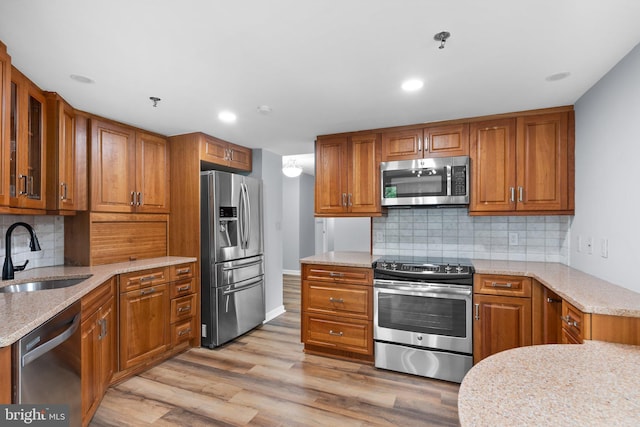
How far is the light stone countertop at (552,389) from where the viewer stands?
2.36 ft

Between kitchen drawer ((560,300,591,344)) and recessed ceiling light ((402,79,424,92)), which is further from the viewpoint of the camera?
recessed ceiling light ((402,79,424,92))

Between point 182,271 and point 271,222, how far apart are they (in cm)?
136

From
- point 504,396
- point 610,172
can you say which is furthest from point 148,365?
point 610,172

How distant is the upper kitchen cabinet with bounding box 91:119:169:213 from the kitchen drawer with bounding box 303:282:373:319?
177 centimetres

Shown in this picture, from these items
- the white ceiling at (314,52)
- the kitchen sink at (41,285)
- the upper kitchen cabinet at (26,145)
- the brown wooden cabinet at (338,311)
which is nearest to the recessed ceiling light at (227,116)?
the white ceiling at (314,52)

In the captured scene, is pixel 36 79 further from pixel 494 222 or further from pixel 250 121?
pixel 494 222

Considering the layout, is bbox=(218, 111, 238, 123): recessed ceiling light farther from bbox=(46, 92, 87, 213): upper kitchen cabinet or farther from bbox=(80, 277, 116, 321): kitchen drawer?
bbox=(80, 277, 116, 321): kitchen drawer

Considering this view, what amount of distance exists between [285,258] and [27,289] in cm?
519

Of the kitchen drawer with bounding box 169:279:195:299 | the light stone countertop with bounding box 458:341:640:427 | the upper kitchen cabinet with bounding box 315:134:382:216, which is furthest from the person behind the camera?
the upper kitchen cabinet with bounding box 315:134:382:216

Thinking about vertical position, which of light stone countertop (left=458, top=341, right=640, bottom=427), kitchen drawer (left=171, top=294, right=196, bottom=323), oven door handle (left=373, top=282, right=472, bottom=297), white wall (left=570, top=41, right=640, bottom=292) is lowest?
kitchen drawer (left=171, top=294, right=196, bottom=323)

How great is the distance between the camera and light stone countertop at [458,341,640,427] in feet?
2.36

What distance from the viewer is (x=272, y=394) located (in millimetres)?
2443

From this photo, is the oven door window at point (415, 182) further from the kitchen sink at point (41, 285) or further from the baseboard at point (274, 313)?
the kitchen sink at point (41, 285)

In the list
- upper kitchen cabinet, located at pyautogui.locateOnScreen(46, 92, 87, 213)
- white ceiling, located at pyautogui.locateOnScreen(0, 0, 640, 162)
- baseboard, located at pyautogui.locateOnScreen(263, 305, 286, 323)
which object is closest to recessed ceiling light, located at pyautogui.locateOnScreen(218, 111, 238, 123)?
white ceiling, located at pyautogui.locateOnScreen(0, 0, 640, 162)
